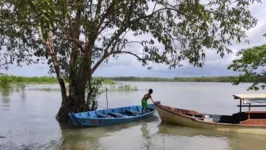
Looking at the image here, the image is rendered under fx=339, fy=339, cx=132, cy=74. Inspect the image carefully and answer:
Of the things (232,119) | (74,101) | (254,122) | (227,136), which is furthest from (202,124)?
(74,101)

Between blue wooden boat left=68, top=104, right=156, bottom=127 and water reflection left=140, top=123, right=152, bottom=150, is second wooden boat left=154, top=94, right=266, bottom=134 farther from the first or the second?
blue wooden boat left=68, top=104, right=156, bottom=127

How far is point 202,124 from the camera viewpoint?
43.8ft

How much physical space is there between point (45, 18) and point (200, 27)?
8150 mm

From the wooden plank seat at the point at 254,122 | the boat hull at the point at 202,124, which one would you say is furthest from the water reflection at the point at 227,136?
the wooden plank seat at the point at 254,122

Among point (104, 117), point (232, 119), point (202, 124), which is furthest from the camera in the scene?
point (104, 117)

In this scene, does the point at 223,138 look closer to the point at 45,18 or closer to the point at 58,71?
the point at 58,71

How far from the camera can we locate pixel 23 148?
32.1ft

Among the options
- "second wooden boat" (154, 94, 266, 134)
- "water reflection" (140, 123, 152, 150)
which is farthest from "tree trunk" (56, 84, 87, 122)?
"second wooden boat" (154, 94, 266, 134)

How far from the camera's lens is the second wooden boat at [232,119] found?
12.4 meters

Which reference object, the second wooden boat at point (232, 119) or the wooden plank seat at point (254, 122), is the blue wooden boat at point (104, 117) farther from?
the wooden plank seat at point (254, 122)

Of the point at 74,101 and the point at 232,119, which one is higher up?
the point at 74,101

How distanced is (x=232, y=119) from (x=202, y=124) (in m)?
1.41

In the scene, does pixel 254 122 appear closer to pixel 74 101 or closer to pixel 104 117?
pixel 104 117

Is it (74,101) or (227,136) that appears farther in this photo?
(74,101)
